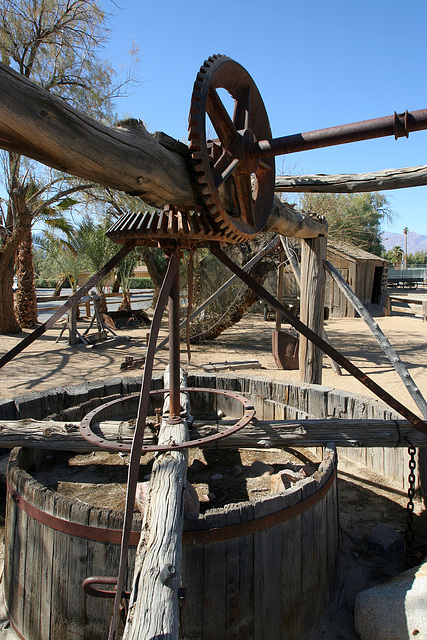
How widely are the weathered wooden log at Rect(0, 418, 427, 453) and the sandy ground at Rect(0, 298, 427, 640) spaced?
0.78m

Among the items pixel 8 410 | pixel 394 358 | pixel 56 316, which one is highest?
pixel 56 316

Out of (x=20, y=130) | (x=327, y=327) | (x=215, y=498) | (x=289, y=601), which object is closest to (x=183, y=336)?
(x=327, y=327)

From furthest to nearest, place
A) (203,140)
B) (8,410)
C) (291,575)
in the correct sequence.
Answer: (8,410), (291,575), (203,140)

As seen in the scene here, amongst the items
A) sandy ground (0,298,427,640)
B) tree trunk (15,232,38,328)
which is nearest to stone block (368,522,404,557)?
sandy ground (0,298,427,640)

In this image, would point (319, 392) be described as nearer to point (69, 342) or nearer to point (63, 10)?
point (69, 342)

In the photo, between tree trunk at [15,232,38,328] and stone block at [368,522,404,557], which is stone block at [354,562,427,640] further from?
tree trunk at [15,232,38,328]

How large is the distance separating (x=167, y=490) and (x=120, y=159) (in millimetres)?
1401

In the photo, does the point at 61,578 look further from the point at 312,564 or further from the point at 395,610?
the point at 395,610

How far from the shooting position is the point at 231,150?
85.4 inches

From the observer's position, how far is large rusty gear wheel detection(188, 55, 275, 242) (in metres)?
1.87

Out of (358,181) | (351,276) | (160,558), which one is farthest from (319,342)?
(351,276)

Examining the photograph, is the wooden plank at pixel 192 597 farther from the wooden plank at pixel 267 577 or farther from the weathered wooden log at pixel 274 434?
the weathered wooden log at pixel 274 434

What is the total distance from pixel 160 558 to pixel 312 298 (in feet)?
12.2

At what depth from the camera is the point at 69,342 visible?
10.8m
